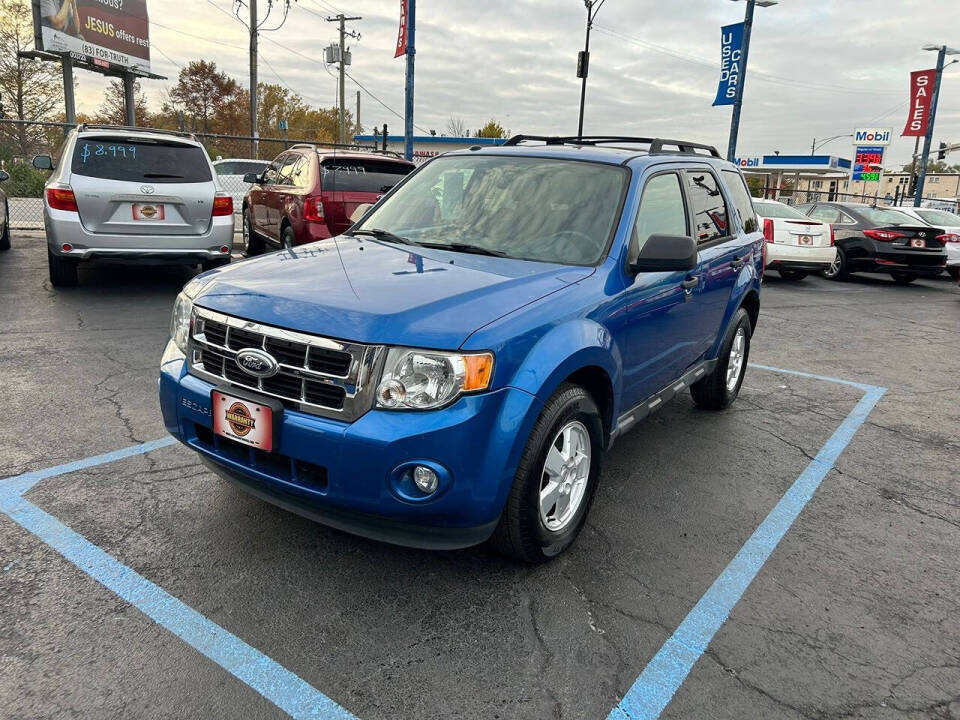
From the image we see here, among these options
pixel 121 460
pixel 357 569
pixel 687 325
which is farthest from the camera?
pixel 687 325

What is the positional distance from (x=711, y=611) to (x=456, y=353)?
1457mm

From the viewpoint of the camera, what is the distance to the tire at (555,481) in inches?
108

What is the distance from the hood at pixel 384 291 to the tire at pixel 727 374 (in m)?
2.23

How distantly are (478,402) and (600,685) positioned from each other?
102 cm

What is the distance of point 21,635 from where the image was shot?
97.0 inches

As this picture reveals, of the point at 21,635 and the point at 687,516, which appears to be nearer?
the point at 21,635

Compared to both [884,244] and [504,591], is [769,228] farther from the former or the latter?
[504,591]

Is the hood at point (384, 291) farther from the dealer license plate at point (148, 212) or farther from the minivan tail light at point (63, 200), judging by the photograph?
the minivan tail light at point (63, 200)

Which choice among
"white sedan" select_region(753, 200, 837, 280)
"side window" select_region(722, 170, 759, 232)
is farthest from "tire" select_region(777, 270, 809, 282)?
"side window" select_region(722, 170, 759, 232)

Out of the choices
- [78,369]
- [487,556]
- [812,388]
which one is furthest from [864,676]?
[78,369]

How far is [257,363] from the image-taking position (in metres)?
2.67

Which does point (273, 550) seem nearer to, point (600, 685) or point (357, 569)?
point (357, 569)

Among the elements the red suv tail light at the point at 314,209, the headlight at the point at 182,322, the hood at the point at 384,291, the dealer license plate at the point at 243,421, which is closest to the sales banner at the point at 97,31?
the red suv tail light at the point at 314,209

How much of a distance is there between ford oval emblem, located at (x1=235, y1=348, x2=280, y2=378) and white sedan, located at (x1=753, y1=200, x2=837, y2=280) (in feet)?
40.7
